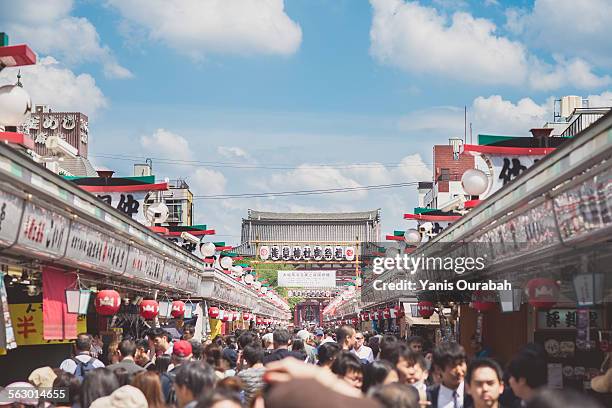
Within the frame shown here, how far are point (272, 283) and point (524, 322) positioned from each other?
81332 millimetres

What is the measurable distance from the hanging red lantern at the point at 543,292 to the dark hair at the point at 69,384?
590 centimetres

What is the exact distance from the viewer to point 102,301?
14898mm

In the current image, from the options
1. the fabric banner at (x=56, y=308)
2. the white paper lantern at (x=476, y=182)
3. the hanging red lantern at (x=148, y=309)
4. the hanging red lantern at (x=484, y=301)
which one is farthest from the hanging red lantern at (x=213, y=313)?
the fabric banner at (x=56, y=308)

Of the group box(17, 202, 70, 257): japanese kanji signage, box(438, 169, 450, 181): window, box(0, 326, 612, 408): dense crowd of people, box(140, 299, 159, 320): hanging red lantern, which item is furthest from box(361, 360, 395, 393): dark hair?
box(438, 169, 450, 181): window

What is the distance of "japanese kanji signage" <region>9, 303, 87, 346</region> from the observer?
13.8m

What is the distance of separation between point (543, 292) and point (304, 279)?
70640mm

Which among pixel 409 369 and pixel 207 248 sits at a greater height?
pixel 207 248

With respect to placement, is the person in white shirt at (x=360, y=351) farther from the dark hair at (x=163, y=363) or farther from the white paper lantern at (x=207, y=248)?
the white paper lantern at (x=207, y=248)

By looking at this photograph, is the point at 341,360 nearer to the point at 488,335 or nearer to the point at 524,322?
the point at 524,322

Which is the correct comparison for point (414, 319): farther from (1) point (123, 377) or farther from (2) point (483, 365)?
(2) point (483, 365)

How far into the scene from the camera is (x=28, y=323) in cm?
1392

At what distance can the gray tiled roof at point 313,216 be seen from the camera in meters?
115

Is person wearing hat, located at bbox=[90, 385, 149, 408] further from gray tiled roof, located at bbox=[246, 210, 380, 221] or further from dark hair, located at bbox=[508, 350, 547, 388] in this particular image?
gray tiled roof, located at bbox=[246, 210, 380, 221]

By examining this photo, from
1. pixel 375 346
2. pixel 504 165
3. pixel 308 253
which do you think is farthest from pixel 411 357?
pixel 308 253
